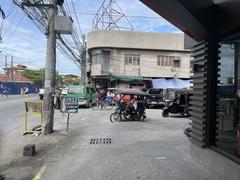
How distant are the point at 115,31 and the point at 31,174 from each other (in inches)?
1539

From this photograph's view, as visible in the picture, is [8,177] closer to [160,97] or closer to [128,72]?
[160,97]

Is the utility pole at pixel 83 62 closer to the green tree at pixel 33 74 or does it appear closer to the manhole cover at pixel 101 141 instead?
the manhole cover at pixel 101 141

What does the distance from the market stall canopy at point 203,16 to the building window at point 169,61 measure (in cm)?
3902

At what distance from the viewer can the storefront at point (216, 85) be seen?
7703 mm

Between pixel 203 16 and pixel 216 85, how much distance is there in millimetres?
1968

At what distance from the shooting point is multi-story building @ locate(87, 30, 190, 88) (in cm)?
4634

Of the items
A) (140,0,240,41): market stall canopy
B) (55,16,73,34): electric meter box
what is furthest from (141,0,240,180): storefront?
(55,16,73,34): electric meter box

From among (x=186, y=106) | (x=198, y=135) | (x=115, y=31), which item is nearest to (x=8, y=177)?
(x=198, y=135)

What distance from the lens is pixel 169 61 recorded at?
158 feet

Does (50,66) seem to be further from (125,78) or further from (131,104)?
(125,78)

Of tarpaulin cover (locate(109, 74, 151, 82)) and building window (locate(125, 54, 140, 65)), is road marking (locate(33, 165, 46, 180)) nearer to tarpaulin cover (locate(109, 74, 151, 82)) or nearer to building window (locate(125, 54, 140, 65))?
tarpaulin cover (locate(109, 74, 151, 82))

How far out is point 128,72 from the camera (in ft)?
158

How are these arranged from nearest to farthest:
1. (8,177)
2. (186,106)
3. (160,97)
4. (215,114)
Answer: (8,177), (215,114), (186,106), (160,97)

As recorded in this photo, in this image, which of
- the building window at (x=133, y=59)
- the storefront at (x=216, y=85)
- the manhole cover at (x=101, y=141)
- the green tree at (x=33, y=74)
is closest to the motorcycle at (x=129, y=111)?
the manhole cover at (x=101, y=141)
